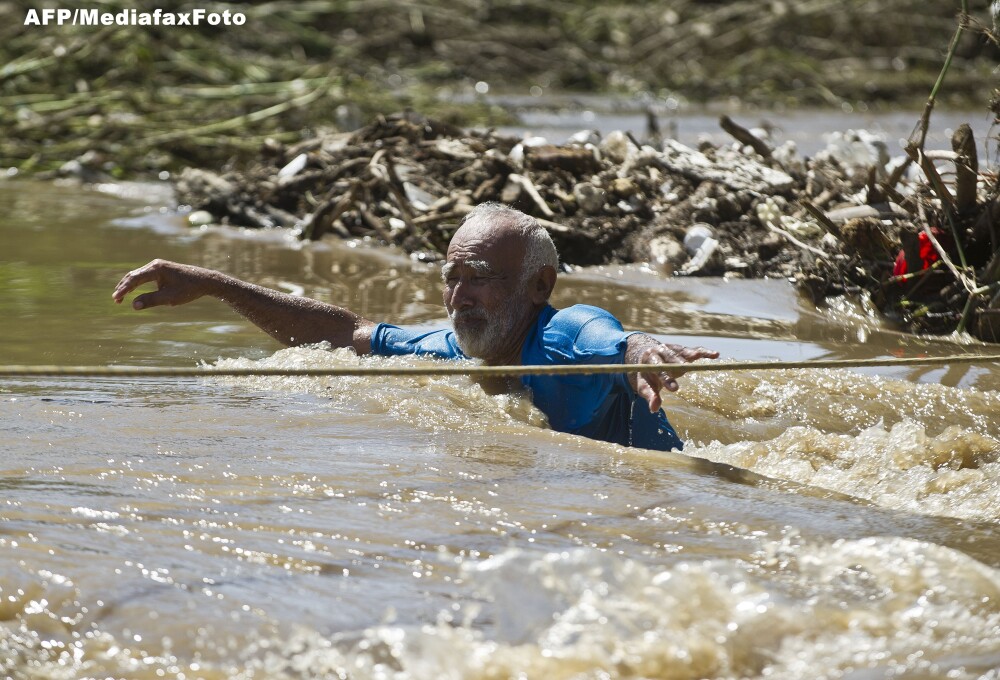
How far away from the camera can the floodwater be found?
8.06ft

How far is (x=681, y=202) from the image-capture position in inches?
291

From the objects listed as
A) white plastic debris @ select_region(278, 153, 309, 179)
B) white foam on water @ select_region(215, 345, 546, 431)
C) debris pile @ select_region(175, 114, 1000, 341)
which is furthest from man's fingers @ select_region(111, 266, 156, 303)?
white plastic debris @ select_region(278, 153, 309, 179)

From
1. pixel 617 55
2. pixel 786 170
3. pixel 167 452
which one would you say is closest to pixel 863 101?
pixel 617 55

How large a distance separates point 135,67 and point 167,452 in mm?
8725

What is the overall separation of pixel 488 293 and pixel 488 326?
0.36 ft

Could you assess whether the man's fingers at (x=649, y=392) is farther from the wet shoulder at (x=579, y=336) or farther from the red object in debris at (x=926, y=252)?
the red object in debris at (x=926, y=252)

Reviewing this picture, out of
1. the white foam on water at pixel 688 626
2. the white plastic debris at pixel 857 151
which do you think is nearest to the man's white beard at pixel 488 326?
the white foam on water at pixel 688 626

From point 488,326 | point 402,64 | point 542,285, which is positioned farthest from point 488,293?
point 402,64

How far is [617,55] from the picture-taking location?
16.3m

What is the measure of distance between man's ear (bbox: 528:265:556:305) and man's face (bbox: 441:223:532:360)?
0.04 m

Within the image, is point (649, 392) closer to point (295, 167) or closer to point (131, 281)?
point (131, 281)

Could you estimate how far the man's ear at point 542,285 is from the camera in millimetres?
4207

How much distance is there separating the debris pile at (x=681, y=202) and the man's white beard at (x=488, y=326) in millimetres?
2236

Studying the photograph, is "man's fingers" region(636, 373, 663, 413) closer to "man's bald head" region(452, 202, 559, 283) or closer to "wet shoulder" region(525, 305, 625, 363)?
"wet shoulder" region(525, 305, 625, 363)
